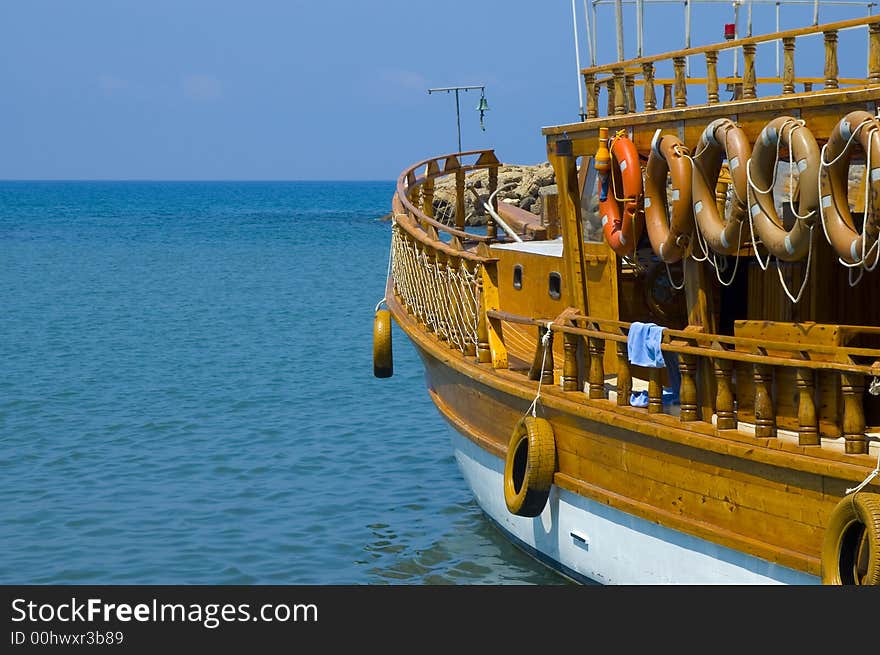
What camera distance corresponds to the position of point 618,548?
369 inches

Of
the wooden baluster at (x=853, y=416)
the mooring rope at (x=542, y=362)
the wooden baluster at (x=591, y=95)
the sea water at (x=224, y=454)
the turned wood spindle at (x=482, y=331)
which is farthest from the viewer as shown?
the sea water at (x=224, y=454)

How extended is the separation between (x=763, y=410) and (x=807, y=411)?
1.12ft

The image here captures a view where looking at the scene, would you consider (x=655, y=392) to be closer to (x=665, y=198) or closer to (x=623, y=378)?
(x=623, y=378)

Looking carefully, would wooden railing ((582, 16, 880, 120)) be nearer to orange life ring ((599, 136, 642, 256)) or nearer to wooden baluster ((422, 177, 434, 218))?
orange life ring ((599, 136, 642, 256))

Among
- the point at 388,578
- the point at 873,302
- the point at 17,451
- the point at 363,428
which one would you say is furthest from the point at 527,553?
the point at 17,451

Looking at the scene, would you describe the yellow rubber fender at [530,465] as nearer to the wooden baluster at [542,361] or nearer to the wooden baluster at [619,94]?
the wooden baluster at [542,361]

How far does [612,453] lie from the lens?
9.29 m

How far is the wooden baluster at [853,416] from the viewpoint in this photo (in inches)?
293

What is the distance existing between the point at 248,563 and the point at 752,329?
5.70 m

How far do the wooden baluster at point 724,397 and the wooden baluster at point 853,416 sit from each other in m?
0.90

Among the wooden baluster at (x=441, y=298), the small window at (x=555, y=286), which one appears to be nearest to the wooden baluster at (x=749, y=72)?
the small window at (x=555, y=286)

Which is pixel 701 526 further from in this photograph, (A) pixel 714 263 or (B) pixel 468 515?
(B) pixel 468 515

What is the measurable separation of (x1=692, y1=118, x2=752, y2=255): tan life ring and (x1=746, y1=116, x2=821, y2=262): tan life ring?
0.38 feet

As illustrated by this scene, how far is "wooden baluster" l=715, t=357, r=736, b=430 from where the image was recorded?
27.2 feet
